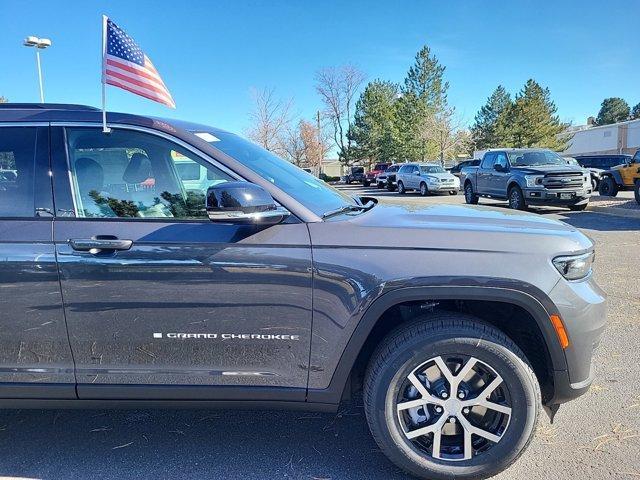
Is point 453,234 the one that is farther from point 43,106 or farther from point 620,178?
point 620,178

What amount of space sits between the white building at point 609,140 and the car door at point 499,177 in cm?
3507

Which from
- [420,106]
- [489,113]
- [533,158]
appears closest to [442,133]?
[420,106]

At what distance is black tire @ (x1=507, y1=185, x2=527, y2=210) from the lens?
13250 millimetres

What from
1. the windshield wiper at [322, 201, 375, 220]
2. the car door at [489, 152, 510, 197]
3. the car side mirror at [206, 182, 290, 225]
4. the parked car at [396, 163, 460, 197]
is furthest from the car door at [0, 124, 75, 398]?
the parked car at [396, 163, 460, 197]

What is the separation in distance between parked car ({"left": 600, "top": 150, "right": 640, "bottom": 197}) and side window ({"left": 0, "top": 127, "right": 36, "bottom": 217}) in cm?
1732

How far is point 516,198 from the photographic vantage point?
1353 centimetres

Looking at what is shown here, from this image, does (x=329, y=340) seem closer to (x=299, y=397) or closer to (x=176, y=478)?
(x=299, y=397)

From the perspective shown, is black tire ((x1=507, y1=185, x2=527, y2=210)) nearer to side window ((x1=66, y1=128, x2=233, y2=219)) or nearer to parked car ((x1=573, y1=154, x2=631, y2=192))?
side window ((x1=66, y1=128, x2=233, y2=219))

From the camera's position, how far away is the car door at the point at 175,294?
7.12 feet

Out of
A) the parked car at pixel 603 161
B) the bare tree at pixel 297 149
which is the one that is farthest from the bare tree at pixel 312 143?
the parked car at pixel 603 161

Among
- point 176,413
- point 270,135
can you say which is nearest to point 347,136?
point 270,135

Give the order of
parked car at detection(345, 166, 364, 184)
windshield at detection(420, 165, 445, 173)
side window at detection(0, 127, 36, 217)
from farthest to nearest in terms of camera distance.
→ 1. parked car at detection(345, 166, 364, 184)
2. windshield at detection(420, 165, 445, 173)
3. side window at detection(0, 127, 36, 217)

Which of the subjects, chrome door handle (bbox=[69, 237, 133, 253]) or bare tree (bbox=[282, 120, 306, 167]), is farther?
bare tree (bbox=[282, 120, 306, 167])

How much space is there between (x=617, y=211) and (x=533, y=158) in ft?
9.04
